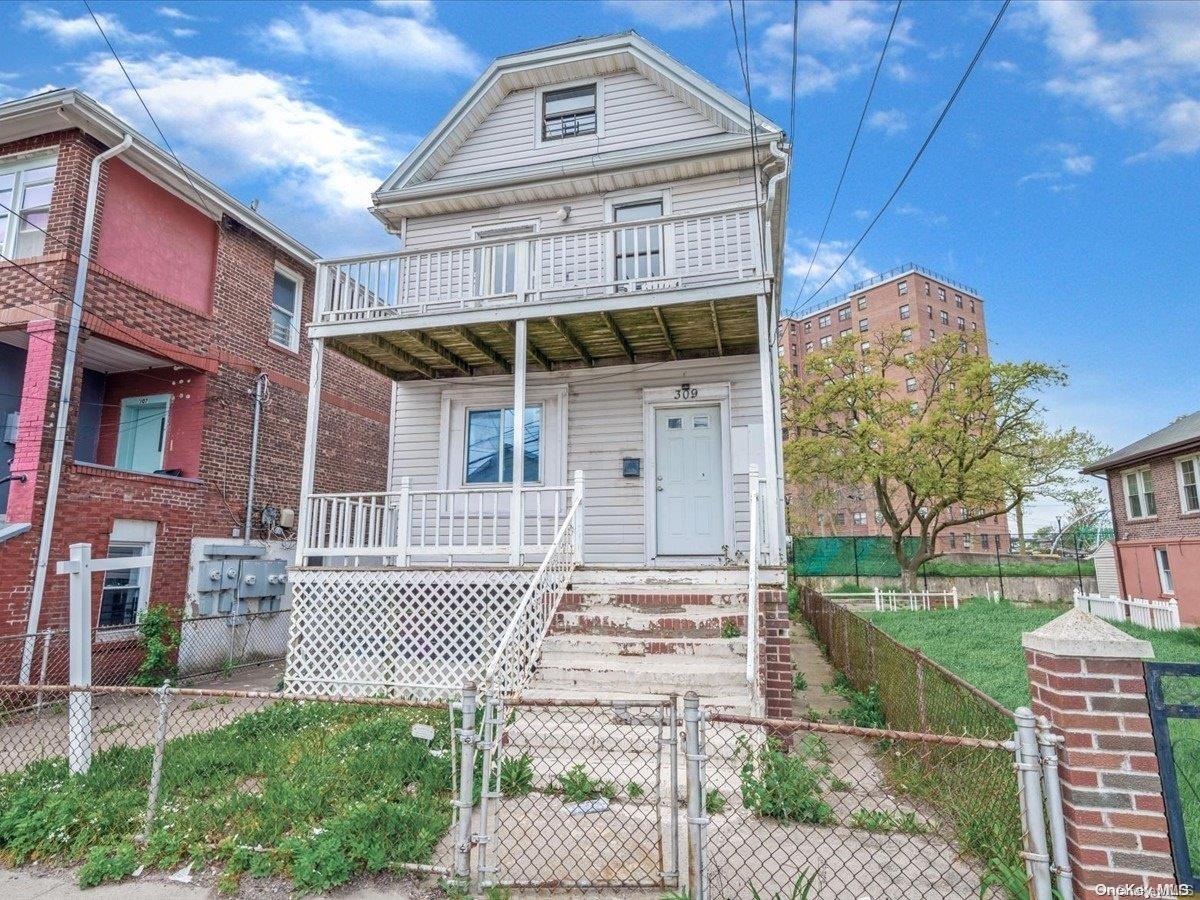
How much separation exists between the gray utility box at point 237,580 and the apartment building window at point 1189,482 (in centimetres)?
2161

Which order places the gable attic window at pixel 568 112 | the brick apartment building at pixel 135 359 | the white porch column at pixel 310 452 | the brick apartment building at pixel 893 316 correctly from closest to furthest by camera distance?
the white porch column at pixel 310 452
the brick apartment building at pixel 135 359
the gable attic window at pixel 568 112
the brick apartment building at pixel 893 316

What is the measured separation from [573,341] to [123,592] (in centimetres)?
770

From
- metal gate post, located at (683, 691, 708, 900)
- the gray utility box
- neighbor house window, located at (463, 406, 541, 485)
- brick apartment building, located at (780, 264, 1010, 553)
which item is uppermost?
brick apartment building, located at (780, 264, 1010, 553)

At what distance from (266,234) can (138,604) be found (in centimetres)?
686

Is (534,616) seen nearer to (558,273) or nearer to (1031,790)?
(1031,790)

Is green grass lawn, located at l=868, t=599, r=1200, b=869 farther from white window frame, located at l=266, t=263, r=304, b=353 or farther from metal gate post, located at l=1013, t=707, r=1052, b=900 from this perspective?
white window frame, located at l=266, t=263, r=304, b=353

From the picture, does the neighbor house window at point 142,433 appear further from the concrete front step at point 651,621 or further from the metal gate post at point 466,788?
the metal gate post at point 466,788

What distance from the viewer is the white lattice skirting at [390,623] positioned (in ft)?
24.8

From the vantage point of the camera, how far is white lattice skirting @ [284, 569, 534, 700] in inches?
298

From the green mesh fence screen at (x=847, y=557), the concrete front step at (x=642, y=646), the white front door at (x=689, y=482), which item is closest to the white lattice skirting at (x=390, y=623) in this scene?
the concrete front step at (x=642, y=646)

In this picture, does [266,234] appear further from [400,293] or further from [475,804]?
[475,804]

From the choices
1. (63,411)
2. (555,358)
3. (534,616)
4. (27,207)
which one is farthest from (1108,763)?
(27,207)

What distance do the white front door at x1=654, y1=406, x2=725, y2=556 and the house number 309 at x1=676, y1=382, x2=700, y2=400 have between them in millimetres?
204

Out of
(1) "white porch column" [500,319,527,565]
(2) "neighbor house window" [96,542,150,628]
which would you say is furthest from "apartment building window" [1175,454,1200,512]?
(2) "neighbor house window" [96,542,150,628]
